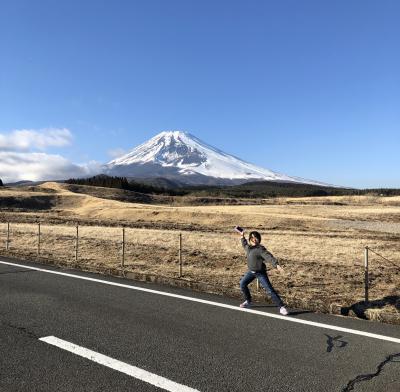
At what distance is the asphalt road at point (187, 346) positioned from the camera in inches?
196

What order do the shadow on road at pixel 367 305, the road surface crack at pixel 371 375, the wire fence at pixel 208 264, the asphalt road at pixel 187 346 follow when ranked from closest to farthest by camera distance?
the road surface crack at pixel 371 375 < the asphalt road at pixel 187 346 < the shadow on road at pixel 367 305 < the wire fence at pixel 208 264

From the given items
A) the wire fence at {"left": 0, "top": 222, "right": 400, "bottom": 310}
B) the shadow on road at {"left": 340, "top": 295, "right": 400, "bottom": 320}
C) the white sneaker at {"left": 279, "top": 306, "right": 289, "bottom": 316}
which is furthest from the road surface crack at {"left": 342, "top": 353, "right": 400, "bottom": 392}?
the wire fence at {"left": 0, "top": 222, "right": 400, "bottom": 310}

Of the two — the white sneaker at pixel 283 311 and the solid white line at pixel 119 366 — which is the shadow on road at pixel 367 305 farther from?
the solid white line at pixel 119 366

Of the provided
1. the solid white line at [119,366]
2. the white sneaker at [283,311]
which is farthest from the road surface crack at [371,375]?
the white sneaker at [283,311]

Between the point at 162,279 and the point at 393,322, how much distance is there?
5.27 metres

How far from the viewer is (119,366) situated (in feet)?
17.7

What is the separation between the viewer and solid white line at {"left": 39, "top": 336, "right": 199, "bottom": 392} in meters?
4.85

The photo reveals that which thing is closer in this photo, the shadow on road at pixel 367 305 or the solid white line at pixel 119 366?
the solid white line at pixel 119 366

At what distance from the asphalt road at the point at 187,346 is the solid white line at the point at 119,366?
48mm

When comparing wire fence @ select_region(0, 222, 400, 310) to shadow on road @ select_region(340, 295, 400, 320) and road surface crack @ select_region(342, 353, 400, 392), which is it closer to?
shadow on road @ select_region(340, 295, 400, 320)

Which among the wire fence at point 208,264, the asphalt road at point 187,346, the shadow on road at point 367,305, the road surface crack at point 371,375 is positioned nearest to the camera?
the road surface crack at point 371,375

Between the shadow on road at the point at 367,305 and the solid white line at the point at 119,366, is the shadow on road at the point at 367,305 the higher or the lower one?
the lower one

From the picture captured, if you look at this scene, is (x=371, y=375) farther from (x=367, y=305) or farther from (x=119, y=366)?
(x=367, y=305)

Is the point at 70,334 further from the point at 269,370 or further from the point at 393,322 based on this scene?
the point at 393,322
